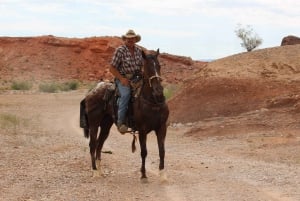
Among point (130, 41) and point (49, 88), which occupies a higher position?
point (130, 41)

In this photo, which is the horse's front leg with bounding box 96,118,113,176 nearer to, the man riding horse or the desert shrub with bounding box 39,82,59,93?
the man riding horse

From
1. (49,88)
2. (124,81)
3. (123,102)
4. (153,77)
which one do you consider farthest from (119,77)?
(49,88)

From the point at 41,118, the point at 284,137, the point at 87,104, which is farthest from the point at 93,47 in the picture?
the point at 87,104

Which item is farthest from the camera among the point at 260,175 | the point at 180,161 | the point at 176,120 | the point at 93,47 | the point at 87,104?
the point at 93,47

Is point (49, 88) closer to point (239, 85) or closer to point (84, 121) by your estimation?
point (239, 85)

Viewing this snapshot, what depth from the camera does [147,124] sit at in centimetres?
1242

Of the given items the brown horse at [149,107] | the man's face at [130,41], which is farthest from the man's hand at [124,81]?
the man's face at [130,41]

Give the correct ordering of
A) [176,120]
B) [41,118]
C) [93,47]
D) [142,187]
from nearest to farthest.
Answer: [142,187]
[176,120]
[41,118]
[93,47]

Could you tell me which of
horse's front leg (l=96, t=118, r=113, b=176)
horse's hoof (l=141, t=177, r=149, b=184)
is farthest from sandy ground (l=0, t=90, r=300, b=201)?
horse's front leg (l=96, t=118, r=113, b=176)

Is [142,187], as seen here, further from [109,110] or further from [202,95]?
[202,95]

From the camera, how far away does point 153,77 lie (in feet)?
39.8

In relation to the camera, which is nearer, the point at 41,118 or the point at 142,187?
the point at 142,187

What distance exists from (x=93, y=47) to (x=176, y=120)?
5760 centimetres

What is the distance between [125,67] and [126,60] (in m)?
0.14
